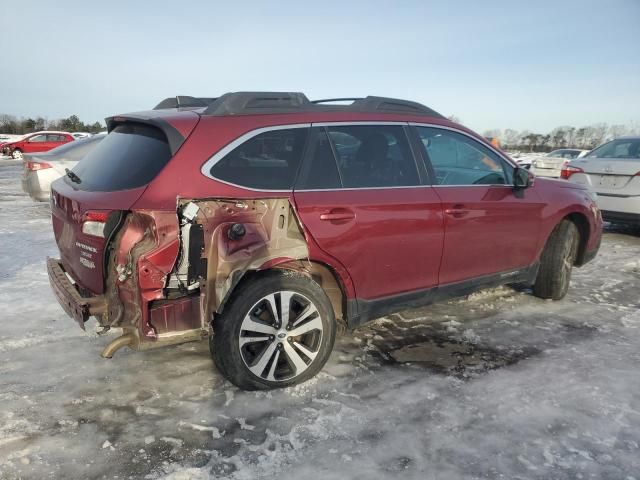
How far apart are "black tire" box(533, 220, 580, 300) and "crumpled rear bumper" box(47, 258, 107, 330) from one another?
396cm

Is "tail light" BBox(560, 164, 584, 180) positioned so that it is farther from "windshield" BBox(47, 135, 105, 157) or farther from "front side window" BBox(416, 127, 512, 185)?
"windshield" BBox(47, 135, 105, 157)

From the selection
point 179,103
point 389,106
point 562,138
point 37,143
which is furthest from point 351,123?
point 562,138

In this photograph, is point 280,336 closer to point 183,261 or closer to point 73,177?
point 183,261

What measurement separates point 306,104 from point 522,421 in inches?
94.9

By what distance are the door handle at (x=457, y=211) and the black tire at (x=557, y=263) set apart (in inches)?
57.5

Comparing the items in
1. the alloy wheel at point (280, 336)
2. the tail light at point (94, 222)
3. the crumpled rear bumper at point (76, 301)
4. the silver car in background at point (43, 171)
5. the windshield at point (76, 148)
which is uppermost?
the windshield at point (76, 148)

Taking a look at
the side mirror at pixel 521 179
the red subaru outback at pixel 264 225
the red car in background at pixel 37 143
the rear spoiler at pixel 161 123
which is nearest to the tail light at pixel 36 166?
the red subaru outback at pixel 264 225

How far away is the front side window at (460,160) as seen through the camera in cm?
376

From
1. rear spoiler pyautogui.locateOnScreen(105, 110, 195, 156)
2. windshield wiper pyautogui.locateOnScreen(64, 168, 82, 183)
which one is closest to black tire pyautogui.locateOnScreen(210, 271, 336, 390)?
rear spoiler pyautogui.locateOnScreen(105, 110, 195, 156)

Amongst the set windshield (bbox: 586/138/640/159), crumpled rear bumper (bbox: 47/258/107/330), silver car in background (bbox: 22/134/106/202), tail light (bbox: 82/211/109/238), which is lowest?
crumpled rear bumper (bbox: 47/258/107/330)

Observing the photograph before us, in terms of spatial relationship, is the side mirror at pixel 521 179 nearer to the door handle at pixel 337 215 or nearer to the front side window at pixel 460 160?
the front side window at pixel 460 160

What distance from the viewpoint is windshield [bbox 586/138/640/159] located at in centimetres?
788

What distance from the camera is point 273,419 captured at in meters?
2.78

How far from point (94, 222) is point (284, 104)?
1409mm
